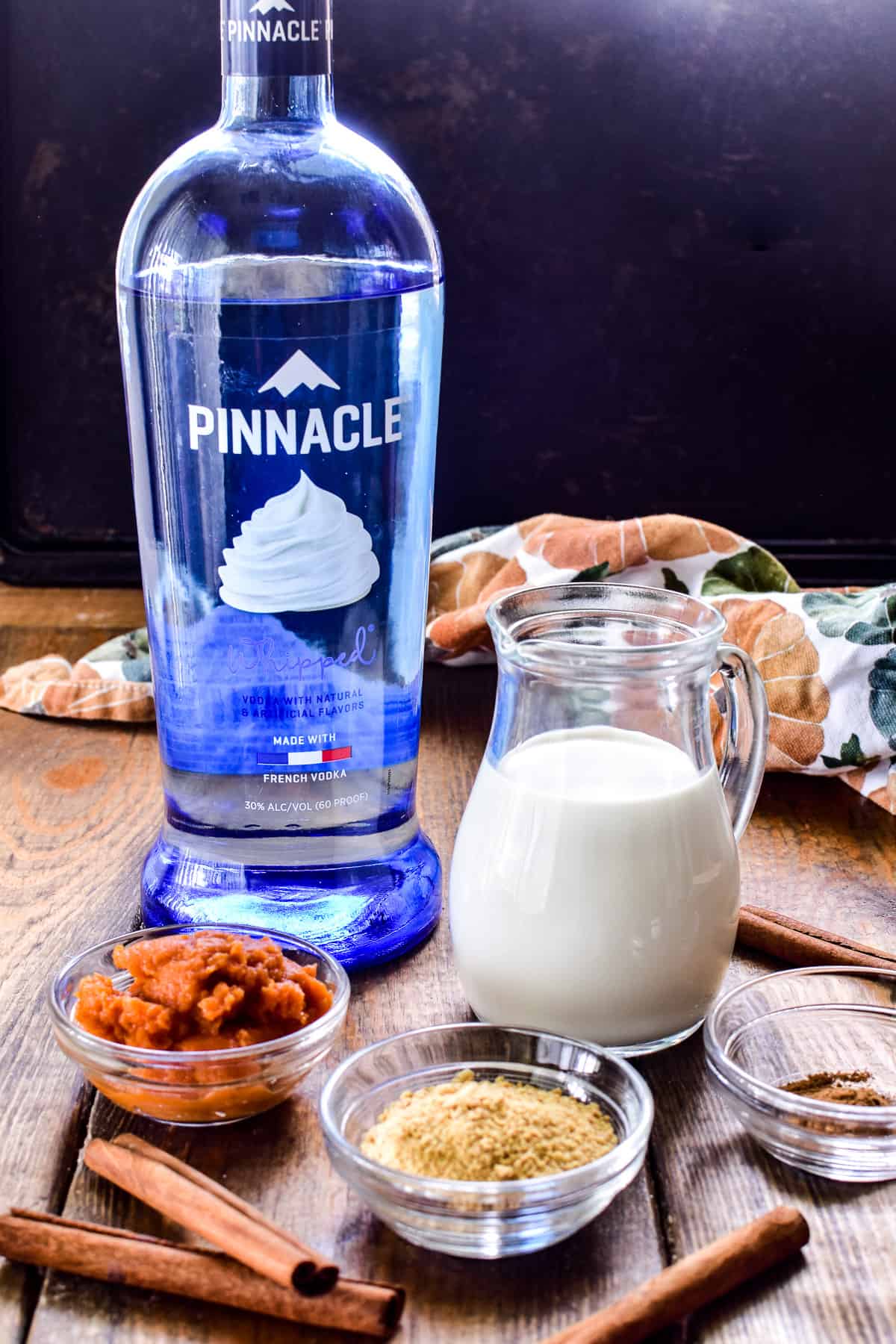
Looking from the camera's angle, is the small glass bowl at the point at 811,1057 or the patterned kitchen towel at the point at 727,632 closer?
the small glass bowl at the point at 811,1057

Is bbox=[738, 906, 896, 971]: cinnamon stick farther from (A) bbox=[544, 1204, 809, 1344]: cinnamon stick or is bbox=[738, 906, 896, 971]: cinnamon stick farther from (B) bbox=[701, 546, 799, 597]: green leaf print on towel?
(B) bbox=[701, 546, 799, 597]: green leaf print on towel

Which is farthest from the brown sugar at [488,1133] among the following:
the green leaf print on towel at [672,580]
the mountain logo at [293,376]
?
the green leaf print on towel at [672,580]

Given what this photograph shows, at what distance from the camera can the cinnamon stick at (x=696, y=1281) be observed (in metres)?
0.55

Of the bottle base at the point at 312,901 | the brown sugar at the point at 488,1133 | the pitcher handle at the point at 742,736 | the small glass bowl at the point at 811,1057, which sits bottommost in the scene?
the bottle base at the point at 312,901

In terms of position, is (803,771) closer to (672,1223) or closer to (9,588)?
(672,1223)

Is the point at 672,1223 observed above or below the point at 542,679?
below

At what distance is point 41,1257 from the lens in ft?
1.95

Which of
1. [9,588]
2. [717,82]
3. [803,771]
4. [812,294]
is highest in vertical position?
[717,82]

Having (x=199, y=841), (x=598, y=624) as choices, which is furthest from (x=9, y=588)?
(x=598, y=624)

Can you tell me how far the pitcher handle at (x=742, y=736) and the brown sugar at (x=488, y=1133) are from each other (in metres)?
0.20

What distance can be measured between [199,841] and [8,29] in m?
0.91

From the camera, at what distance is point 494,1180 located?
0.60 m

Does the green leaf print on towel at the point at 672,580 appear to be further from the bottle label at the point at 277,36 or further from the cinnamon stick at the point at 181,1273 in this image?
the cinnamon stick at the point at 181,1273

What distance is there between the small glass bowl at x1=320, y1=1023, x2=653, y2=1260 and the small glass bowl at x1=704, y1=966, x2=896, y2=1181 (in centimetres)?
5
